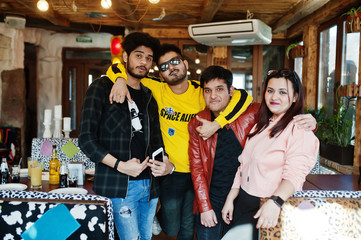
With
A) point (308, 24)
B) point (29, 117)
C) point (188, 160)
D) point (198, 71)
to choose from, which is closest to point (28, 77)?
point (29, 117)

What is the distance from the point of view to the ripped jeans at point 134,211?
166 cm

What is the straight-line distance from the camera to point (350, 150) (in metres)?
Answer: 3.37

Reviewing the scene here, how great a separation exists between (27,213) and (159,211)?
1132 millimetres

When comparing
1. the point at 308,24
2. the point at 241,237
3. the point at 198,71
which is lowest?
the point at 241,237

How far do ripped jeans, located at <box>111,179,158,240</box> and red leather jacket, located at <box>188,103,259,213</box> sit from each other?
30cm

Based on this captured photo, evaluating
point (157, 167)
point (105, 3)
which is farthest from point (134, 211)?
point (105, 3)

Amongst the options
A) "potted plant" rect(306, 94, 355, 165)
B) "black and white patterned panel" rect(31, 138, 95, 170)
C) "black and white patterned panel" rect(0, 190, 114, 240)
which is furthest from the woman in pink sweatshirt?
"potted plant" rect(306, 94, 355, 165)

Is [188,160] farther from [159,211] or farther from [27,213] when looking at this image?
[27,213]

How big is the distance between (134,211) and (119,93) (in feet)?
2.17

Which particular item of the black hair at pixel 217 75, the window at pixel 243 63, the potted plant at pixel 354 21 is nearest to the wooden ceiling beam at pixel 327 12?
the potted plant at pixel 354 21

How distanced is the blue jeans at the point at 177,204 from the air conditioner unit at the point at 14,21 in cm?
459

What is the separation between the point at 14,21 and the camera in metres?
5.19

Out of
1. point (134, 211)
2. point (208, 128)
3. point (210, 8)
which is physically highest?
point (210, 8)

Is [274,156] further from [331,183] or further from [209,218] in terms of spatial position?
[331,183]
